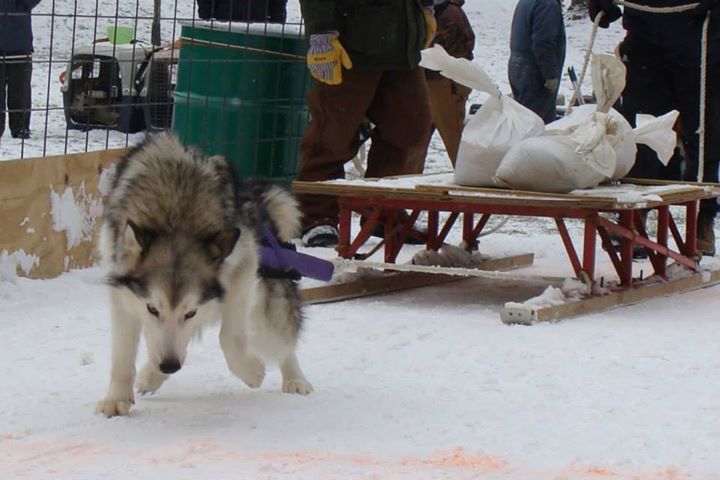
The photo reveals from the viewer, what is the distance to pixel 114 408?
3828 millimetres

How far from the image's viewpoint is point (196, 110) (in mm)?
7988

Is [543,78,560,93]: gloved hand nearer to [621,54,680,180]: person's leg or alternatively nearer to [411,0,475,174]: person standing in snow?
[411,0,475,174]: person standing in snow

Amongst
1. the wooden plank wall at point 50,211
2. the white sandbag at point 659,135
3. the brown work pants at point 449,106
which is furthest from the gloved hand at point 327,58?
the brown work pants at point 449,106

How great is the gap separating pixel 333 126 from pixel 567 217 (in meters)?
1.86

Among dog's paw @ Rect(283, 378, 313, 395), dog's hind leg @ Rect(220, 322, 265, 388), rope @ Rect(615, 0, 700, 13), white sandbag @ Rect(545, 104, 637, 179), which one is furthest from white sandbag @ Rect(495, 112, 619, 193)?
dog's hind leg @ Rect(220, 322, 265, 388)

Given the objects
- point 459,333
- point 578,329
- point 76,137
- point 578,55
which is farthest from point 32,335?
point 578,55

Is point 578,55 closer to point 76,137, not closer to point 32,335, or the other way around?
point 76,137

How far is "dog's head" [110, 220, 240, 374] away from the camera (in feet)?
11.6

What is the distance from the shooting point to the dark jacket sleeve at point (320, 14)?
6.67m

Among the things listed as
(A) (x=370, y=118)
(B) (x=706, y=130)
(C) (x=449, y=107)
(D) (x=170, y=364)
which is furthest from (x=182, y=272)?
(C) (x=449, y=107)

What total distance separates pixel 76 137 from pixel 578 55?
15566 millimetres

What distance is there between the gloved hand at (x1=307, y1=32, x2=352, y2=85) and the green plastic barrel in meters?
1.23

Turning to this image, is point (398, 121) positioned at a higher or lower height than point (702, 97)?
lower

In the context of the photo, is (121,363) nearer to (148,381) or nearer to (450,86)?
(148,381)
